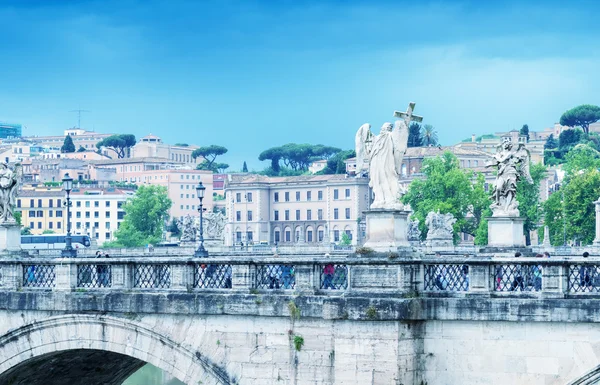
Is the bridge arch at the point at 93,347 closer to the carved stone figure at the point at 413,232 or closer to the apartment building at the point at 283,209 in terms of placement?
the carved stone figure at the point at 413,232

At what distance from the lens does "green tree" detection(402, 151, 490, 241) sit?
312 ft

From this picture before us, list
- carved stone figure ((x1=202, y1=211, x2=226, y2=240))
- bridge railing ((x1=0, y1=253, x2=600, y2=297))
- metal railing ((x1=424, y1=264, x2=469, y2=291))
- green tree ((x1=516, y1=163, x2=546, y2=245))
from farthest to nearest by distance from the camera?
green tree ((x1=516, y1=163, x2=546, y2=245))
carved stone figure ((x1=202, y1=211, x2=226, y2=240))
metal railing ((x1=424, y1=264, x2=469, y2=291))
bridge railing ((x1=0, y1=253, x2=600, y2=297))

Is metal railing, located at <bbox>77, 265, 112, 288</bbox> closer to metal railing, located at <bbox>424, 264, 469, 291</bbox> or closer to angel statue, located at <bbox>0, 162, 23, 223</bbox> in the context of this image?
angel statue, located at <bbox>0, 162, 23, 223</bbox>

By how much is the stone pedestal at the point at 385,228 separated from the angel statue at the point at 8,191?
32.3 ft

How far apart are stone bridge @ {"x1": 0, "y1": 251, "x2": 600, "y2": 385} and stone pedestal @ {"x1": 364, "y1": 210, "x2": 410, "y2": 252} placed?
0.53 meters

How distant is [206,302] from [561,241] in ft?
222

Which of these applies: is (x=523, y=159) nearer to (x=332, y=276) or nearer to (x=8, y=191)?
(x=332, y=276)

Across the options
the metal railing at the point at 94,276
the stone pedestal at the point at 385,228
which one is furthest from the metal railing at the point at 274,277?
the metal railing at the point at 94,276

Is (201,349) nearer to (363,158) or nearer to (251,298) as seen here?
(251,298)

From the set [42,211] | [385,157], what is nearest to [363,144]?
[385,157]

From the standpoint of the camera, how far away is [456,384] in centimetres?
2241

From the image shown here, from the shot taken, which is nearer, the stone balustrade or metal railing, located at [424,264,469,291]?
the stone balustrade

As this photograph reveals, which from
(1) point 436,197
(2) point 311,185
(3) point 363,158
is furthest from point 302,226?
(3) point 363,158

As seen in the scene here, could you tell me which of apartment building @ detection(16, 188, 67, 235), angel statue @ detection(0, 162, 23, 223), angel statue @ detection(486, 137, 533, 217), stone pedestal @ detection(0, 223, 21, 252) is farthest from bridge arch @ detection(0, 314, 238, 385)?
apartment building @ detection(16, 188, 67, 235)
